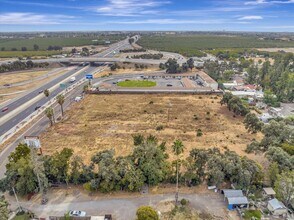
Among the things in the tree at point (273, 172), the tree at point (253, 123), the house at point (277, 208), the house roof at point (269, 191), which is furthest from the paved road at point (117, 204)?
the tree at point (253, 123)

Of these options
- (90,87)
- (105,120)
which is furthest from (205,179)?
(90,87)

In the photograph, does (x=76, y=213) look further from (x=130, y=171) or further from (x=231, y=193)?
(x=231, y=193)

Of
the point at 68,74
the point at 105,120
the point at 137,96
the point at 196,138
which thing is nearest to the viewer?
the point at 196,138

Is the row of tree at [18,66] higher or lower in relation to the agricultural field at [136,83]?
higher

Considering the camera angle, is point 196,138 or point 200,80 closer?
point 196,138

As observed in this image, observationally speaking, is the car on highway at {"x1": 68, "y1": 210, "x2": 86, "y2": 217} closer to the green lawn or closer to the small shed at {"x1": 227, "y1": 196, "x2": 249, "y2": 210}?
the small shed at {"x1": 227, "y1": 196, "x2": 249, "y2": 210}

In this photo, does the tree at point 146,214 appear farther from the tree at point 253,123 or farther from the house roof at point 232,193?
the tree at point 253,123

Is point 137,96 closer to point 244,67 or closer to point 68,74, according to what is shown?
point 68,74

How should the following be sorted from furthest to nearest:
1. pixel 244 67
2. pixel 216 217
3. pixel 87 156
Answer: pixel 244 67 < pixel 87 156 < pixel 216 217
